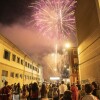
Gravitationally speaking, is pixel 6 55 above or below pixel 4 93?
above

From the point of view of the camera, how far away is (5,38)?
26141 millimetres

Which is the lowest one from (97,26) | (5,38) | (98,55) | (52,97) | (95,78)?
(52,97)

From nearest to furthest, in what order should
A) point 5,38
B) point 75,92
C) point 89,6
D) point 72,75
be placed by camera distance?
point 75,92 < point 89,6 < point 5,38 < point 72,75

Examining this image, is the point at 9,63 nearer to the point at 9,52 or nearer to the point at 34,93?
the point at 9,52

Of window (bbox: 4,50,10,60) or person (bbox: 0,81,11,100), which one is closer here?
person (bbox: 0,81,11,100)

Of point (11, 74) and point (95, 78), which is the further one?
point (11, 74)

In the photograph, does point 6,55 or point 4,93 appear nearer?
point 4,93

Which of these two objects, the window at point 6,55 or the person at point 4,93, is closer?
the person at point 4,93

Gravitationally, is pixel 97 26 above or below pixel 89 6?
below

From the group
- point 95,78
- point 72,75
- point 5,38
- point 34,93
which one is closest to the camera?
point 34,93

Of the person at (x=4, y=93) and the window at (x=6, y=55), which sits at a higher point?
the window at (x=6, y=55)

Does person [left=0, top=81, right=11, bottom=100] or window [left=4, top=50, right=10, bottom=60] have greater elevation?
window [left=4, top=50, right=10, bottom=60]

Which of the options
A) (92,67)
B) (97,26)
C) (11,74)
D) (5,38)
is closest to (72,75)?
(11,74)

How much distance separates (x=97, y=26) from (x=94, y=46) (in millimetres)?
2078
